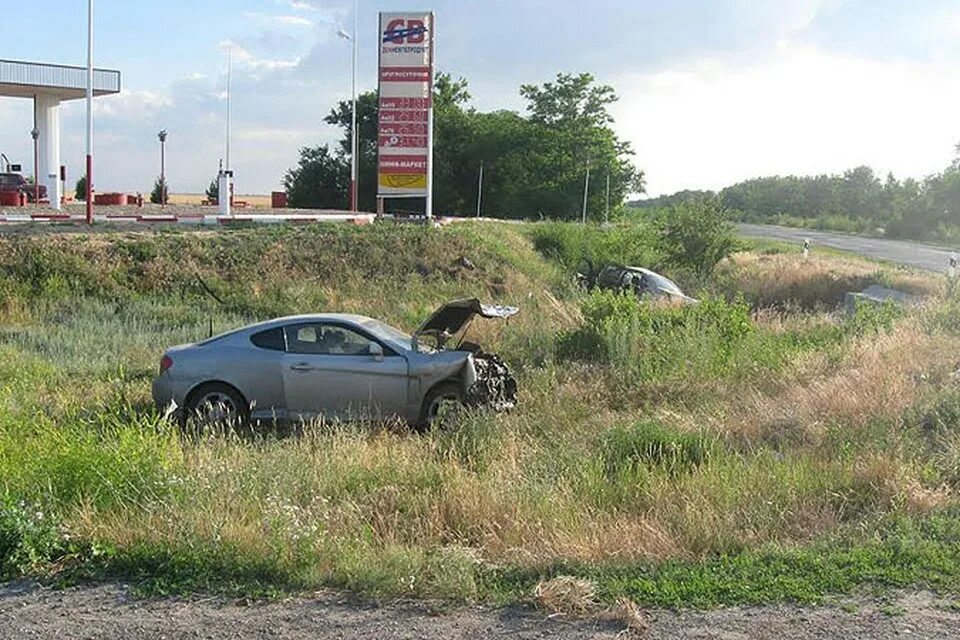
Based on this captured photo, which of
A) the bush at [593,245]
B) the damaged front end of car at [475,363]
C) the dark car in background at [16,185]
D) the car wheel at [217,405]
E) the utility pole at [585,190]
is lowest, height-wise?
the car wheel at [217,405]

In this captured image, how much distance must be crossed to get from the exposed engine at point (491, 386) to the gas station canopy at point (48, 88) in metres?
31.7

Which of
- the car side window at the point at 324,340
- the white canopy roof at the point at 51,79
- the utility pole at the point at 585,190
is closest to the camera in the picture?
the car side window at the point at 324,340

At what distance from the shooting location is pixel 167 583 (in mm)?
4914

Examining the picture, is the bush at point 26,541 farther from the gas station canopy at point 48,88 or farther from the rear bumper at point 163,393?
the gas station canopy at point 48,88

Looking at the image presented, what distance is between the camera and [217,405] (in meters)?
11.0

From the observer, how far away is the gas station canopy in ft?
131

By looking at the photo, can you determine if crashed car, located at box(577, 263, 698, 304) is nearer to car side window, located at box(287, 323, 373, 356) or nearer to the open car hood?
the open car hood

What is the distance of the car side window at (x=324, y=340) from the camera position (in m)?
11.1

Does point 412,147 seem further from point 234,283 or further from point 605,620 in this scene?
point 605,620

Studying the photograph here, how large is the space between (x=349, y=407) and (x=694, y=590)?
6.64 meters

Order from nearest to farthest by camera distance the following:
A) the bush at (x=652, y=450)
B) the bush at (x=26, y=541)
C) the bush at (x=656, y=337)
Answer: the bush at (x=26, y=541) < the bush at (x=652, y=450) < the bush at (x=656, y=337)

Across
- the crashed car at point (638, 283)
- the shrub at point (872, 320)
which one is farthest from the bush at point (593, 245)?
the shrub at point (872, 320)

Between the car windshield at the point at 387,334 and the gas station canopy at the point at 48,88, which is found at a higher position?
the gas station canopy at the point at 48,88

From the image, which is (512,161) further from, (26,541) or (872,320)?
(26,541)
